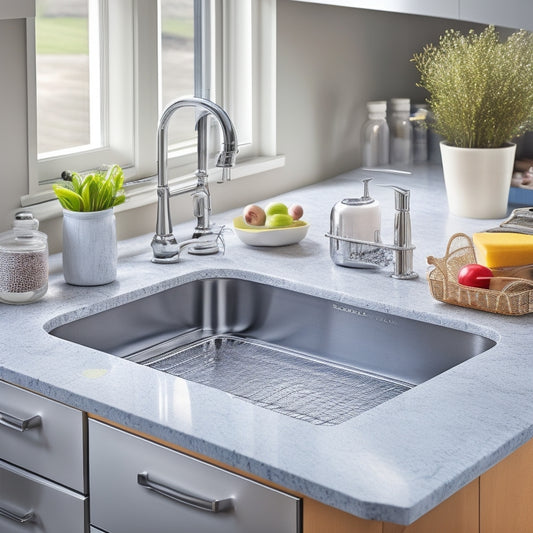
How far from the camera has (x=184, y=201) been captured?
2496 mm

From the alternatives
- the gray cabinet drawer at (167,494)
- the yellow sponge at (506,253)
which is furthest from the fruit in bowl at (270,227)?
the gray cabinet drawer at (167,494)

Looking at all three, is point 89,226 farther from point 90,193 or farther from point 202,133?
point 202,133

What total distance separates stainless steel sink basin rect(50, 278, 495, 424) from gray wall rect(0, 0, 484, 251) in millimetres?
370

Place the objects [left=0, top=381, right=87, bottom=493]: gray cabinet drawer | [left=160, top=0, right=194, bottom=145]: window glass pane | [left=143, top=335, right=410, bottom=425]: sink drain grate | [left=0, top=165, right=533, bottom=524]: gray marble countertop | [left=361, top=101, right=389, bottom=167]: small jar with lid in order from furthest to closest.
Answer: [left=361, top=101, right=389, bottom=167]: small jar with lid, [left=160, top=0, right=194, bottom=145]: window glass pane, [left=143, top=335, right=410, bottom=425]: sink drain grate, [left=0, top=381, right=87, bottom=493]: gray cabinet drawer, [left=0, top=165, right=533, bottom=524]: gray marble countertop

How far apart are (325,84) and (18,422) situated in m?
1.61

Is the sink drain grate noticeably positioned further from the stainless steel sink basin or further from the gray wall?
the gray wall

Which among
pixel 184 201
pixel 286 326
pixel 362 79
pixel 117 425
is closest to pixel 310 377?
pixel 286 326

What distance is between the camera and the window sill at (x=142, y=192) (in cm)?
213

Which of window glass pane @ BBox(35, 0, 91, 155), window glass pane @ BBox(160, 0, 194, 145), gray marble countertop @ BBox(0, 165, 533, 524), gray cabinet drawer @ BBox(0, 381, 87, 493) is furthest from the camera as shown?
window glass pane @ BBox(160, 0, 194, 145)

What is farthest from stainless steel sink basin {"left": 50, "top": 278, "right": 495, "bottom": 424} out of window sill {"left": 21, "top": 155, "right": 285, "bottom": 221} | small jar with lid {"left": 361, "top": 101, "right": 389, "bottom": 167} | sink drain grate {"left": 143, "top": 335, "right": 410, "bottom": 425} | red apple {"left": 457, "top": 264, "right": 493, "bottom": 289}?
small jar with lid {"left": 361, "top": 101, "right": 389, "bottom": 167}

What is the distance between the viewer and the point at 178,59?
2537 millimetres

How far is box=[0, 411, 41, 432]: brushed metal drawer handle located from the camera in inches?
61.6

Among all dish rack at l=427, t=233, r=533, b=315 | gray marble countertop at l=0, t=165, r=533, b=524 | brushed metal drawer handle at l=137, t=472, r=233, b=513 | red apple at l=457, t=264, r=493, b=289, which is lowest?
brushed metal drawer handle at l=137, t=472, r=233, b=513

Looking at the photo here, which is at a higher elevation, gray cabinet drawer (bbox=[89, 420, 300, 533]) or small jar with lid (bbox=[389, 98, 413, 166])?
small jar with lid (bbox=[389, 98, 413, 166])
